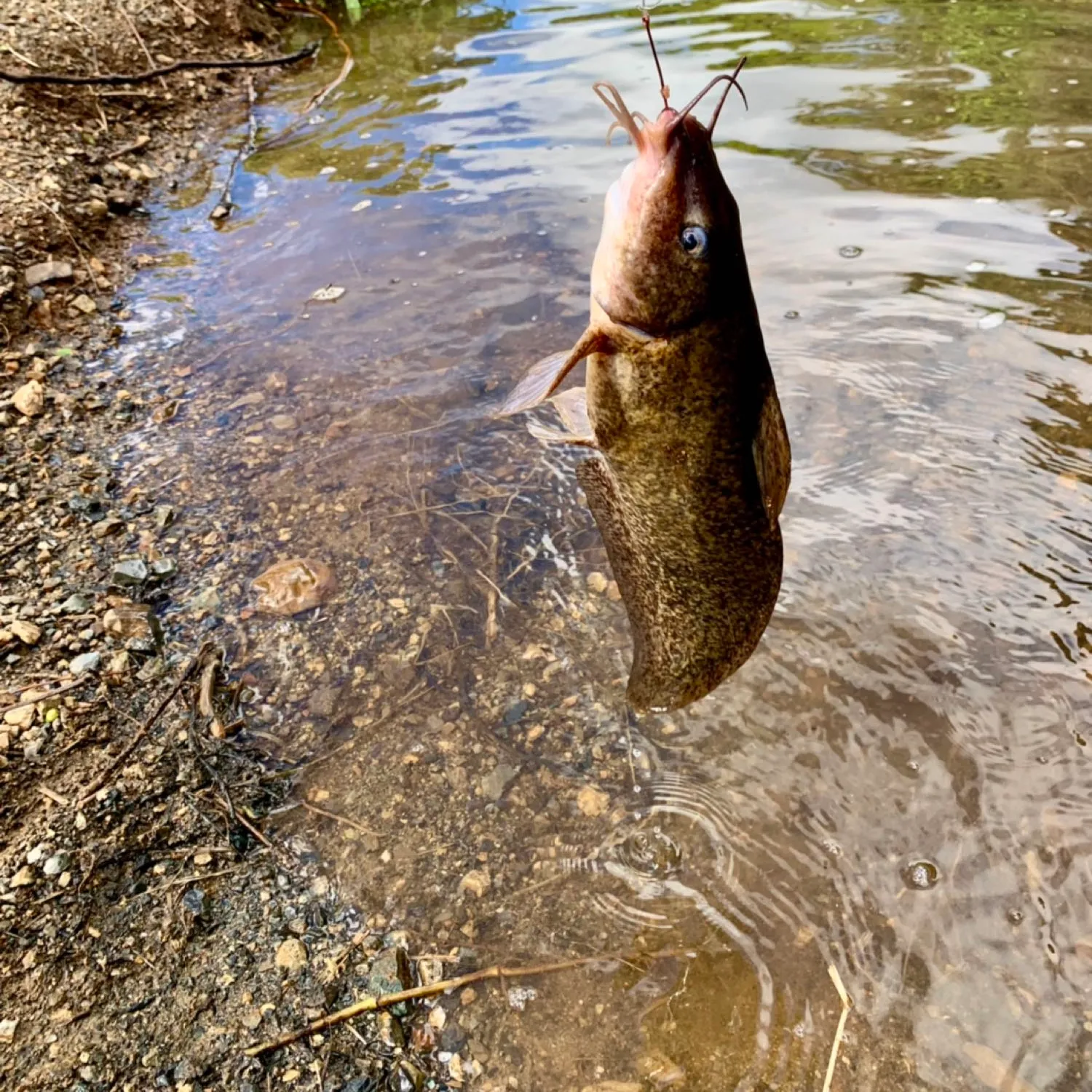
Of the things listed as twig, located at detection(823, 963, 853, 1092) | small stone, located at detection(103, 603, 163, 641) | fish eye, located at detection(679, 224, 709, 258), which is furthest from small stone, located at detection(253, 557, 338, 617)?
twig, located at detection(823, 963, 853, 1092)

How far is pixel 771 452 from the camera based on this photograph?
6.71 ft

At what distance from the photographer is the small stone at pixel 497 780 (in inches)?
112

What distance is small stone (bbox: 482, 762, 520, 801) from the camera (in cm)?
285

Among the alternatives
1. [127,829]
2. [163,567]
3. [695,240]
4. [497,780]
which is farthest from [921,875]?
[163,567]

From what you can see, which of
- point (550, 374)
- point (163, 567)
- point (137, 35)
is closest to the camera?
point (550, 374)

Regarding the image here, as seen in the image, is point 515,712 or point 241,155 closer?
point 515,712

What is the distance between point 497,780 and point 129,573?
1.81 meters

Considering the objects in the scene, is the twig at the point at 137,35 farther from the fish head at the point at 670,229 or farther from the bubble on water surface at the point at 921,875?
the bubble on water surface at the point at 921,875

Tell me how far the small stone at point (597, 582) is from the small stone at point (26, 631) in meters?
2.17

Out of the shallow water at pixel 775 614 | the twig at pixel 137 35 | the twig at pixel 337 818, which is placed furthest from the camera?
the twig at pixel 137 35

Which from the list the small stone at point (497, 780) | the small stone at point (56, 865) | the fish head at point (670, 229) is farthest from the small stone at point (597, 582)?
the small stone at point (56, 865)

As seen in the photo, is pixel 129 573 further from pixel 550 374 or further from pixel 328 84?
pixel 328 84

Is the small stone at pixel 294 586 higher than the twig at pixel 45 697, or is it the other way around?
the twig at pixel 45 697

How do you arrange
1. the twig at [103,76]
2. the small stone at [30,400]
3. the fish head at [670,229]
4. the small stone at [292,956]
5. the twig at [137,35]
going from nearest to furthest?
the fish head at [670,229]
the small stone at [292,956]
the small stone at [30,400]
the twig at [103,76]
the twig at [137,35]
